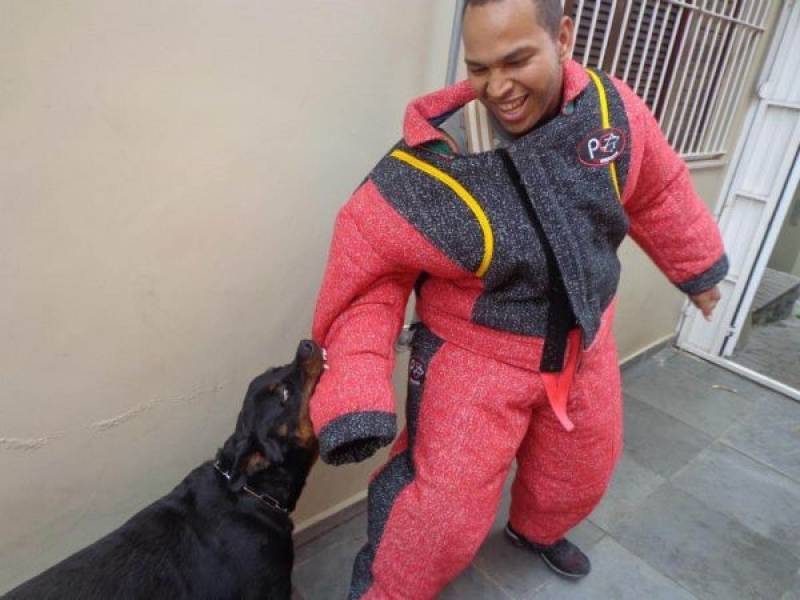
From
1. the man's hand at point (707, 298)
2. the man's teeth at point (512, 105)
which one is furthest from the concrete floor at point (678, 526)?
the man's teeth at point (512, 105)

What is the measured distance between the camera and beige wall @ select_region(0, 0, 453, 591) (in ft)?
3.55

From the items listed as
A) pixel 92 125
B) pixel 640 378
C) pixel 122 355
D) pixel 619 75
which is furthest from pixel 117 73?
pixel 640 378

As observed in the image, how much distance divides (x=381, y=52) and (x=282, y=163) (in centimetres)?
40

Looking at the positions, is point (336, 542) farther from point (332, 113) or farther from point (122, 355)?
point (332, 113)

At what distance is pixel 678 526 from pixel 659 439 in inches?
22.3

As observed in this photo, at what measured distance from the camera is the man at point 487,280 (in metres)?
1.13

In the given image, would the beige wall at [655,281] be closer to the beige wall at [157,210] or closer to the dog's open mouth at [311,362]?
the beige wall at [157,210]

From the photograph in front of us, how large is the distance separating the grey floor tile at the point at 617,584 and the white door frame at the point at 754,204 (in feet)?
5.71

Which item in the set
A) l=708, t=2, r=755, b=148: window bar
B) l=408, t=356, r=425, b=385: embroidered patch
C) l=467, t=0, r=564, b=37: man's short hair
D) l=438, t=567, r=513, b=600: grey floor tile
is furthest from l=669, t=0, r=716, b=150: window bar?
l=438, t=567, r=513, b=600: grey floor tile

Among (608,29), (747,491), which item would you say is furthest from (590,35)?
(747,491)

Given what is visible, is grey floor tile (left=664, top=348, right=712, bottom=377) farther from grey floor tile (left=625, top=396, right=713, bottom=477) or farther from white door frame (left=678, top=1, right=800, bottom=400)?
grey floor tile (left=625, top=396, right=713, bottom=477)

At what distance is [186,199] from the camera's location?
1288 millimetres

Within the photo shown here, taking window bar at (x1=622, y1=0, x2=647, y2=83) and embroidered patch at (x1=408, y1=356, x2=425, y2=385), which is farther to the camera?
window bar at (x1=622, y1=0, x2=647, y2=83)

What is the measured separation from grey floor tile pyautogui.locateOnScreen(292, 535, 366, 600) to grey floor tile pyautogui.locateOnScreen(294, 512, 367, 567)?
1 cm
